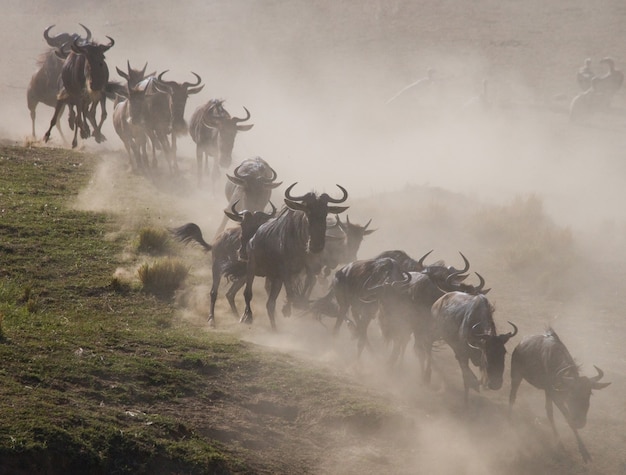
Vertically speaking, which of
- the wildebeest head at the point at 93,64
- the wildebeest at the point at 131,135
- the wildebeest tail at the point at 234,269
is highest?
the wildebeest head at the point at 93,64

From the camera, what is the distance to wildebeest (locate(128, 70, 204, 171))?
21.7 metres

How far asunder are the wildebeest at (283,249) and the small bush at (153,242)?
9.30ft

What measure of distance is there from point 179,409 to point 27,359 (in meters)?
1.74

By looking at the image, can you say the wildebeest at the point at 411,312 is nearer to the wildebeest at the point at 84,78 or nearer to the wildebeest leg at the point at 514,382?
the wildebeest leg at the point at 514,382

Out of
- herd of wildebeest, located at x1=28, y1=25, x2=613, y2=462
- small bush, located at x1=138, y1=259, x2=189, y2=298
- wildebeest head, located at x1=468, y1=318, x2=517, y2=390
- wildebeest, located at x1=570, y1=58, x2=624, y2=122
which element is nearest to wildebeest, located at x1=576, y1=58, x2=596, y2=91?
wildebeest, located at x1=570, y1=58, x2=624, y2=122

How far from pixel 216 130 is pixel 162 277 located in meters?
7.66

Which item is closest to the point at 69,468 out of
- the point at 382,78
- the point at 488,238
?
the point at 488,238

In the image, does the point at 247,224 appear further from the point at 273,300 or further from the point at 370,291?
the point at 370,291

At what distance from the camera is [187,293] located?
47.4 ft

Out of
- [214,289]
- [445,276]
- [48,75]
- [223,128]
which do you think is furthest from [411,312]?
[48,75]

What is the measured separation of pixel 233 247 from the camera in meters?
14.4

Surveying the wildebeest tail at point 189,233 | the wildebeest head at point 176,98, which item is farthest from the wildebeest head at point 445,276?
Answer: the wildebeest head at point 176,98

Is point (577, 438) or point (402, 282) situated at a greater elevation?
point (402, 282)

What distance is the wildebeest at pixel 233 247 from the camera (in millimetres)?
14157
